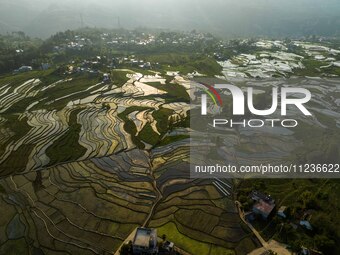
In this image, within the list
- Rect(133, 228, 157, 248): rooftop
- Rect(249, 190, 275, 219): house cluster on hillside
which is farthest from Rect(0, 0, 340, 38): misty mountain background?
Rect(133, 228, 157, 248): rooftop

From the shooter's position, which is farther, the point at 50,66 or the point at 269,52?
the point at 269,52

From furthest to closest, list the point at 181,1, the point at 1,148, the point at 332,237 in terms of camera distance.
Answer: the point at 181,1, the point at 1,148, the point at 332,237

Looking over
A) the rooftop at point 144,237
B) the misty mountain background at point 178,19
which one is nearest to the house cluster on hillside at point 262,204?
the rooftop at point 144,237

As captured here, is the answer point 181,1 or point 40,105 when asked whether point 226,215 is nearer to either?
point 40,105

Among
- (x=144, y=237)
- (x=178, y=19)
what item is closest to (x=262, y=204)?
(x=144, y=237)

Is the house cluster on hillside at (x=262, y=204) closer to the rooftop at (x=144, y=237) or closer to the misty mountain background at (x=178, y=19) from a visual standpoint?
the rooftop at (x=144, y=237)

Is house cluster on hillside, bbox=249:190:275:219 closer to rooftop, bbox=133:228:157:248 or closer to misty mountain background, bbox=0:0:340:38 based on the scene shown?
rooftop, bbox=133:228:157:248

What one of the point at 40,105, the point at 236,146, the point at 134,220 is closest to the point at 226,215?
the point at 134,220

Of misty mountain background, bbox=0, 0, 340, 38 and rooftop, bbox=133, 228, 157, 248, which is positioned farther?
misty mountain background, bbox=0, 0, 340, 38
